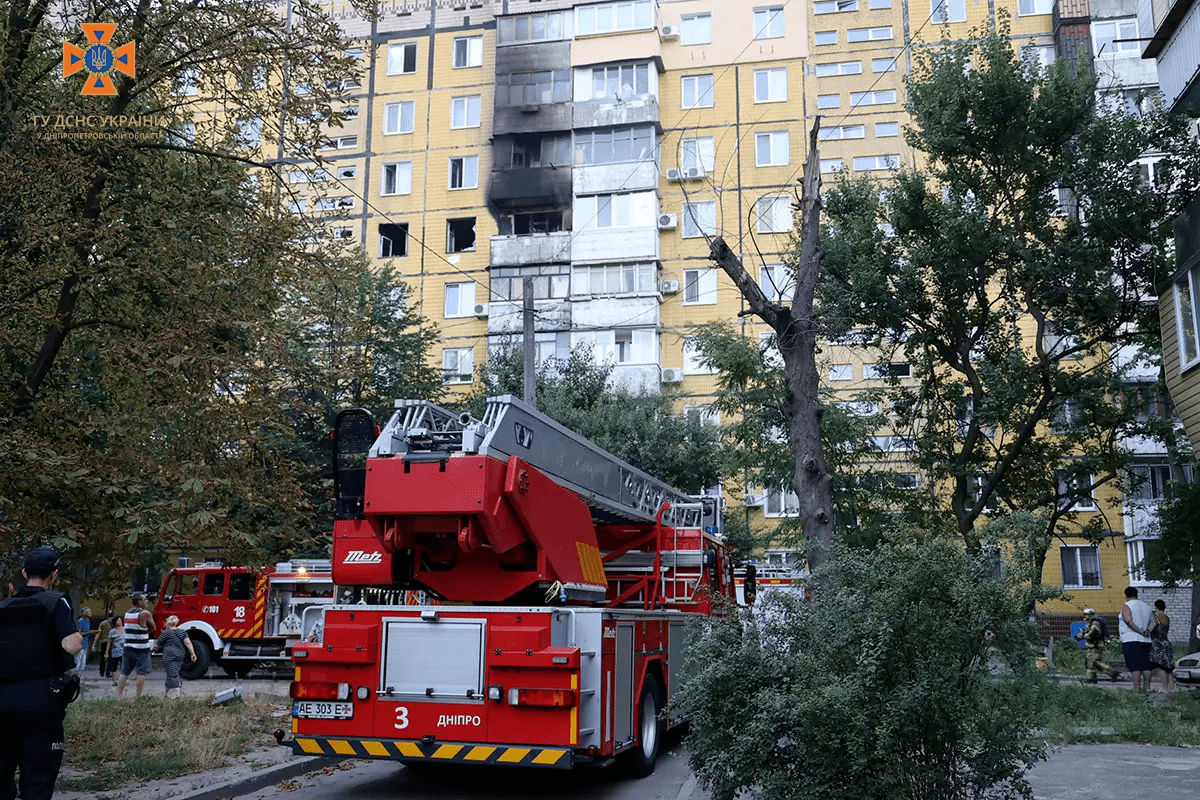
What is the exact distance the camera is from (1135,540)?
119 feet

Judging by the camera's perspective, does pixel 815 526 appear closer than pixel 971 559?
No

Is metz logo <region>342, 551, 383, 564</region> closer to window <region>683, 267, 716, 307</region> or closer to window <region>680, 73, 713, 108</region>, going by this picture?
window <region>683, 267, 716, 307</region>

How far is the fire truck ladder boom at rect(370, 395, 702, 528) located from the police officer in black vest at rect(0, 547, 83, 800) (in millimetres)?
3019

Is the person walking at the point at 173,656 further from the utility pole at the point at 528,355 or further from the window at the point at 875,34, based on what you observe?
the window at the point at 875,34

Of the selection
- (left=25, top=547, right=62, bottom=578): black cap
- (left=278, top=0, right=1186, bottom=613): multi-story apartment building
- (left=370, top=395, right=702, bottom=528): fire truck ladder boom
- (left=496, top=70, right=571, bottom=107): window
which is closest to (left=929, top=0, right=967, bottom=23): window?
(left=278, top=0, right=1186, bottom=613): multi-story apartment building

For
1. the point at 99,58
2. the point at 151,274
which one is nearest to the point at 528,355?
the point at 151,274

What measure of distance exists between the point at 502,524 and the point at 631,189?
31.1 m

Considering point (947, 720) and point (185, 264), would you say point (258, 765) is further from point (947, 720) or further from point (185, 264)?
point (947, 720)

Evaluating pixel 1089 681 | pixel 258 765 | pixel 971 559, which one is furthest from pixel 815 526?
pixel 1089 681

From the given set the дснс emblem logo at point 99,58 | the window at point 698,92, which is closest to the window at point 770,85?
the window at point 698,92

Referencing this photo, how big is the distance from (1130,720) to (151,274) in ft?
41.0

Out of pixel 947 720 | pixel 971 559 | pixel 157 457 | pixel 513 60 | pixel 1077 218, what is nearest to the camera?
pixel 947 720

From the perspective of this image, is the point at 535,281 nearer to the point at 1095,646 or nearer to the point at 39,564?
the point at 1095,646

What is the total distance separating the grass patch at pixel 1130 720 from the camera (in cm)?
1192
